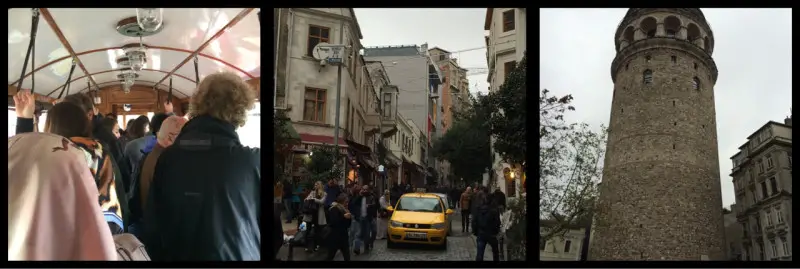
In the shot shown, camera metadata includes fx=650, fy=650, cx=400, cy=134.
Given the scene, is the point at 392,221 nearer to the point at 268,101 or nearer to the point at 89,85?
the point at 268,101

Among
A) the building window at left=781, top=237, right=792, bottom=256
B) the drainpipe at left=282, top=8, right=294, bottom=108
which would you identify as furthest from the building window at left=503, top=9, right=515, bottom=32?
the building window at left=781, top=237, right=792, bottom=256

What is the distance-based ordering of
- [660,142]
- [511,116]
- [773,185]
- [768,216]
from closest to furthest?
[511,116], [773,185], [768,216], [660,142]

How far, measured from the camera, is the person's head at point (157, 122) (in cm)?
551

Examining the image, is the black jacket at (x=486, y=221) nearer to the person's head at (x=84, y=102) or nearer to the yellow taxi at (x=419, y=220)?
the yellow taxi at (x=419, y=220)

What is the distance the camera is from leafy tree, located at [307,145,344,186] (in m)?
5.88

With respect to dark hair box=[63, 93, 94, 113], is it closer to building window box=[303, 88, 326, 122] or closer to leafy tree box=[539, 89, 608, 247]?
building window box=[303, 88, 326, 122]

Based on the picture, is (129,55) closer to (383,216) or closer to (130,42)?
(130,42)

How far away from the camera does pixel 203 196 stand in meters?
5.01

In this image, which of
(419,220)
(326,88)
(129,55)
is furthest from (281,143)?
(129,55)

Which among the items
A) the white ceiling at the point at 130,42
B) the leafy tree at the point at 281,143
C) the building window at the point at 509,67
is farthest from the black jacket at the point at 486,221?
the white ceiling at the point at 130,42

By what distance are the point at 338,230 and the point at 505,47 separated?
2202 mm

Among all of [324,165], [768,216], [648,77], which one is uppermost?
[648,77]

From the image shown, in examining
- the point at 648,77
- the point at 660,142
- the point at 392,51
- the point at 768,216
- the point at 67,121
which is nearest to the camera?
the point at 67,121

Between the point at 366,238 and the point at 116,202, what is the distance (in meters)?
2.08
